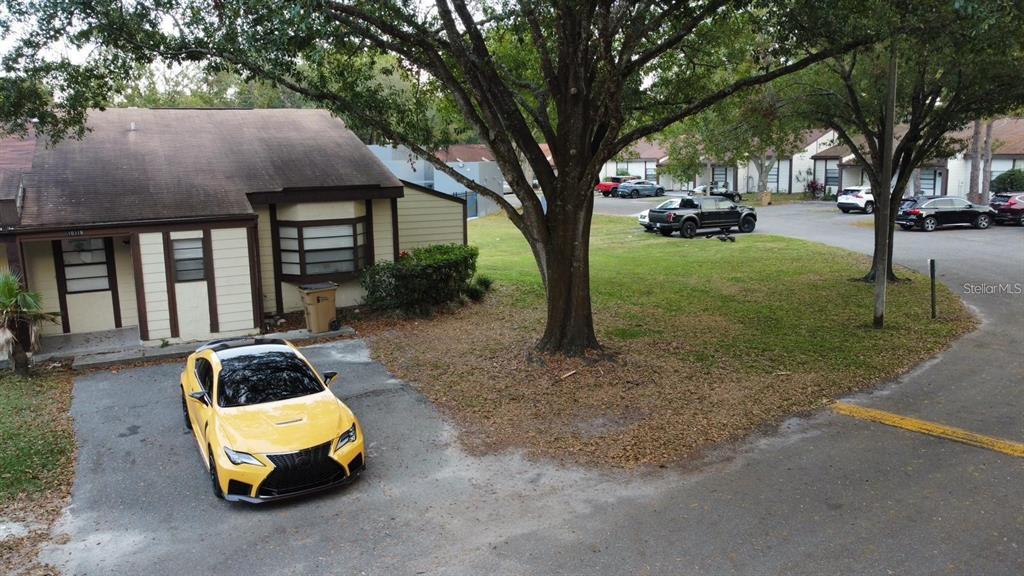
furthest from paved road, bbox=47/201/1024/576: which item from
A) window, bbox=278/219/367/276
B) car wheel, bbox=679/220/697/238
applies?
car wheel, bbox=679/220/697/238

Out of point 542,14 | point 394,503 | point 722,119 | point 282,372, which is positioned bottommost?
point 394,503

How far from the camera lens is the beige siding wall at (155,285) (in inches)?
539

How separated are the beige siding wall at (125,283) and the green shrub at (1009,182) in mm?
43325

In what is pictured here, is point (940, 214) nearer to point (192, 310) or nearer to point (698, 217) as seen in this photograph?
point (698, 217)

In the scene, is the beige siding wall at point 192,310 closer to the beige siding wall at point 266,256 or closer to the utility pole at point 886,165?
the beige siding wall at point 266,256

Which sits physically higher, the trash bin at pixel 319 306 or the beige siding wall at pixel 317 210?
the beige siding wall at pixel 317 210

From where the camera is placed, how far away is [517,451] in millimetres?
8797

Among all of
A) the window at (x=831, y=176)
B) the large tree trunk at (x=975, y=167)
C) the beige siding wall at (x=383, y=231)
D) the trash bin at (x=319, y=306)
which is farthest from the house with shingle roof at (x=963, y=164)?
the trash bin at (x=319, y=306)

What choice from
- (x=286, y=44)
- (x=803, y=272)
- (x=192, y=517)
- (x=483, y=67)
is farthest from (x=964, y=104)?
(x=192, y=517)

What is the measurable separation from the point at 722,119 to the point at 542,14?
8033 millimetres

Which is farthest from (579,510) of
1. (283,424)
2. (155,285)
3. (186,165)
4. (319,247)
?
(186,165)

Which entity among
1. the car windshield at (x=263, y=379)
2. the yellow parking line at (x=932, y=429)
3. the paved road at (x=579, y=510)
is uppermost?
the car windshield at (x=263, y=379)

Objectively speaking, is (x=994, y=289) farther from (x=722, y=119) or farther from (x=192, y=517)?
(x=192, y=517)

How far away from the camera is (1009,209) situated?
31.8 metres
